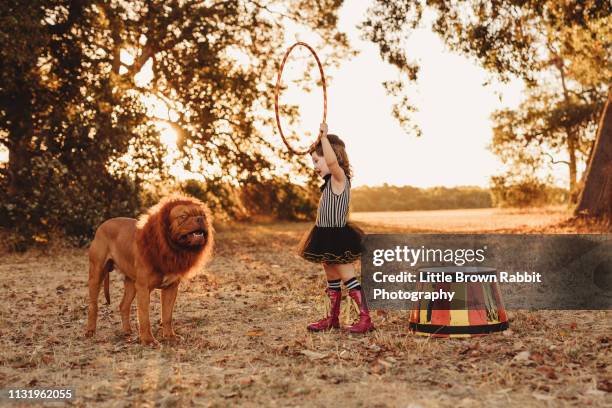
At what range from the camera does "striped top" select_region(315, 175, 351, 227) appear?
6012 mm

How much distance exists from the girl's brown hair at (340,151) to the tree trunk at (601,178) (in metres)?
13.1

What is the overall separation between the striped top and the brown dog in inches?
39.3


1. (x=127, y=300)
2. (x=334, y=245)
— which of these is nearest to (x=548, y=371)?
(x=334, y=245)

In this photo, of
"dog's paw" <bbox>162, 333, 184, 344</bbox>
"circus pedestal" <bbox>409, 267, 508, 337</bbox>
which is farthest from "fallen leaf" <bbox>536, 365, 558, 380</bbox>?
"dog's paw" <bbox>162, 333, 184, 344</bbox>

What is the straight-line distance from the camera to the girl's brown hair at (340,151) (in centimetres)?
605

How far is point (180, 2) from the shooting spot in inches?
653

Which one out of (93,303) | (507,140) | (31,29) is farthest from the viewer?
(507,140)

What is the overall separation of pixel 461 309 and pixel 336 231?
1255mm

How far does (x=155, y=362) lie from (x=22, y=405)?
1174 millimetres

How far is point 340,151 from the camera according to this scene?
19.9 ft

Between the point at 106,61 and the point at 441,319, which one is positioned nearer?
the point at 441,319

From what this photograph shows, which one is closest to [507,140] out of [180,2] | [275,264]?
[180,2]

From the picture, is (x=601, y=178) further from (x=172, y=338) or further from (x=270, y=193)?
(x=172, y=338)

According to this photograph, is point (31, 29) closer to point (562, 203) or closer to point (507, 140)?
point (507, 140)
